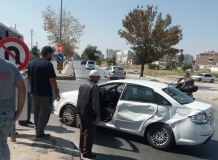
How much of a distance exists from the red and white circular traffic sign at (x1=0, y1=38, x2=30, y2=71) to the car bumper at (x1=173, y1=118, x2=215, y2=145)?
3.23 metres

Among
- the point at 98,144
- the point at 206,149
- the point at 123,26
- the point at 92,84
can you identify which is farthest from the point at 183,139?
the point at 123,26

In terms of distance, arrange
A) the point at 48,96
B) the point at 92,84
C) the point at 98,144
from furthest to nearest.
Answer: the point at 98,144, the point at 48,96, the point at 92,84

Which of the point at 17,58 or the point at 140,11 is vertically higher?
the point at 140,11

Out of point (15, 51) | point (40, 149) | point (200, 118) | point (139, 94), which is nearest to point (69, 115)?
point (139, 94)

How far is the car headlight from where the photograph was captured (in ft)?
18.6

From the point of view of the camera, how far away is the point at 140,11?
113 ft

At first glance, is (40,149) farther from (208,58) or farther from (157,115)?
(208,58)

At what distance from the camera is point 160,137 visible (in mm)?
5914

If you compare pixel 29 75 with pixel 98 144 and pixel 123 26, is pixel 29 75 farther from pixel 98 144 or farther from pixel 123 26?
pixel 123 26

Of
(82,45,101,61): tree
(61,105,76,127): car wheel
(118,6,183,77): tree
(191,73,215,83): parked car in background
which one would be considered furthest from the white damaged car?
(82,45,101,61): tree

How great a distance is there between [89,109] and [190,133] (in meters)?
2.12

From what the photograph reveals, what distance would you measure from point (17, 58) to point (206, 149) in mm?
4326

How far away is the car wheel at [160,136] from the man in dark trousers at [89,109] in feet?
4.75

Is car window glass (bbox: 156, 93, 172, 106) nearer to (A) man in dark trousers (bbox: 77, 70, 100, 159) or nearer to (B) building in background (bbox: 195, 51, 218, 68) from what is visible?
(A) man in dark trousers (bbox: 77, 70, 100, 159)
